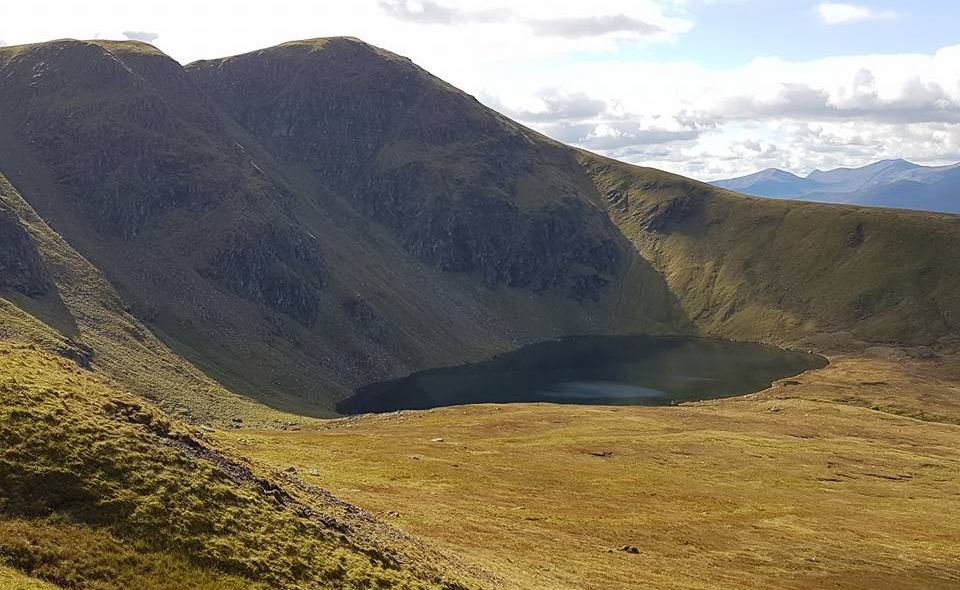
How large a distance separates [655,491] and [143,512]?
6216cm

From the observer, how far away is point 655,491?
267ft

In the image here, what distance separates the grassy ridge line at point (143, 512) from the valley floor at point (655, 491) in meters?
12.0

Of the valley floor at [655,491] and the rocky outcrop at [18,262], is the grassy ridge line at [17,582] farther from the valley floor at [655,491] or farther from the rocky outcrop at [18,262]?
the rocky outcrop at [18,262]

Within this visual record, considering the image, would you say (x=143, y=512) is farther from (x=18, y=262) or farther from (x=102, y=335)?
(x=18, y=262)

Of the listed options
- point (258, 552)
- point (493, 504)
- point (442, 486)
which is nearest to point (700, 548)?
point (493, 504)

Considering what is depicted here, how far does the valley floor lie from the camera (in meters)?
57.0

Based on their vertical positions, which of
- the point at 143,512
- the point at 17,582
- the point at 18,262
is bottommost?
the point at 17,582

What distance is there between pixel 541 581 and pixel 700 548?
21856 mm

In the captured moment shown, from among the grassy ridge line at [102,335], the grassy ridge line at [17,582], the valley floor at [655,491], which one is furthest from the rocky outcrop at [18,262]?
the grassy ridge line at [17,582]

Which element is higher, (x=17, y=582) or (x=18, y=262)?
(x=18, y=262)

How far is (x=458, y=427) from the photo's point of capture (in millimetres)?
121125

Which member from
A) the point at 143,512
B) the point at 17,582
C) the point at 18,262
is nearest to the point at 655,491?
the point at 143,512

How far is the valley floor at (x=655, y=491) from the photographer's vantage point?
57.0 m

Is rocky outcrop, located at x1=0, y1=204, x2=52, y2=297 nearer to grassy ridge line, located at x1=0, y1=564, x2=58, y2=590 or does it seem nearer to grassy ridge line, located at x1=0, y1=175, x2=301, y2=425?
grassy ridge line, located at x1=0, y1=175, x2=301, y2=425
